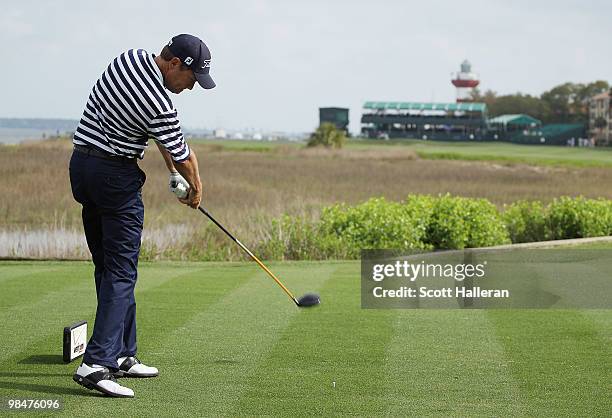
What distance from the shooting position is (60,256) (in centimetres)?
1286

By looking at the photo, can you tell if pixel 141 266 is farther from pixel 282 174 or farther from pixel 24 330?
pixel 282 174

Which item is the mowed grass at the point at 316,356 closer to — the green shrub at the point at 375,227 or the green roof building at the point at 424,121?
the green shrub at the point at 375,227

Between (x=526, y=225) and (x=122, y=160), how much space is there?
1158 centimetres

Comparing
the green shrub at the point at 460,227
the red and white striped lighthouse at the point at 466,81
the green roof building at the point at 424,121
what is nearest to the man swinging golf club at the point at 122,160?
the green shrub at the point at 460,227

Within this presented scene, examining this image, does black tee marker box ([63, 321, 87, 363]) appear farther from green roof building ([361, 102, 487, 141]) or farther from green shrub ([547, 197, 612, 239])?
green roof building ([361, 102, 487, 141])

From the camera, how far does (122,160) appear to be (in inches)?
212

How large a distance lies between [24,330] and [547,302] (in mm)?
3958

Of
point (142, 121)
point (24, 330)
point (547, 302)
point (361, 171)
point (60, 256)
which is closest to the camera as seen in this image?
point (142, 121)

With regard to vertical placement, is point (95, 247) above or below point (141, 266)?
above

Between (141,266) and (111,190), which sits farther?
(141,266)

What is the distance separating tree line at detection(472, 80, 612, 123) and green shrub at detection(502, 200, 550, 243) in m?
96.9

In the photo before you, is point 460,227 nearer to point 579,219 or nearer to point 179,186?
point 579,219

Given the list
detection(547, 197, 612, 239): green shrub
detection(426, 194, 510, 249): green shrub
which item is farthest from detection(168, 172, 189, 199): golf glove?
detection(547, 197, 612, 239): green shrub

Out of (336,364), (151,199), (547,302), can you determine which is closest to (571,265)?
(547,302)
